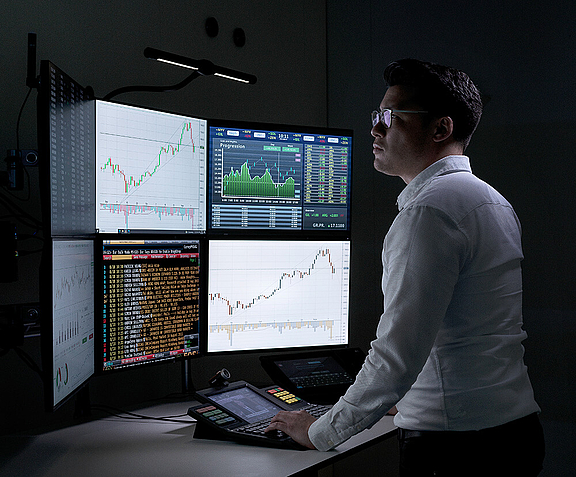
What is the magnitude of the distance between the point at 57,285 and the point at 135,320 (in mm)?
401

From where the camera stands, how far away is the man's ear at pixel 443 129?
1.28 m

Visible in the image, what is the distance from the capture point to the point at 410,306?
1049mm

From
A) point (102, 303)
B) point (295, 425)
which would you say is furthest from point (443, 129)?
point (102, 303)

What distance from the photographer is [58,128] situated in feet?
4.05

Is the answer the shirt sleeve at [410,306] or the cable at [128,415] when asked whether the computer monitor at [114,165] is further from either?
the shirt sleeve at [410,306]

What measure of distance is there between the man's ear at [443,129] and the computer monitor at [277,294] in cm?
75

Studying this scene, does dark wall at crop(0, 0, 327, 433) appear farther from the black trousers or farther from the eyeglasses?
the black trousers

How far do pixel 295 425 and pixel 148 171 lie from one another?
0.90m

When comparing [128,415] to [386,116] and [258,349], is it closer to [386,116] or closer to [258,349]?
[258,349]

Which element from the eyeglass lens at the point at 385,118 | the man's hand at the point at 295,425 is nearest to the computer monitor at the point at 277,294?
the man's hand at the point at 295,425

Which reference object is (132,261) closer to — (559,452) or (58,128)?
(58,128)

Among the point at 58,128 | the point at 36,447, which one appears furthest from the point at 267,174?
the point at 36,447

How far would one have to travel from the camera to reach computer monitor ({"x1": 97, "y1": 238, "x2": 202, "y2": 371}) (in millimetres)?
1519

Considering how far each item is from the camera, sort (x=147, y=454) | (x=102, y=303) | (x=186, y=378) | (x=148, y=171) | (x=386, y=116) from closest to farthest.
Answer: (x=147, y=454), (x=386, y=116), (x=102, y=303), (x=148, y=171), (x=186, y=378)
